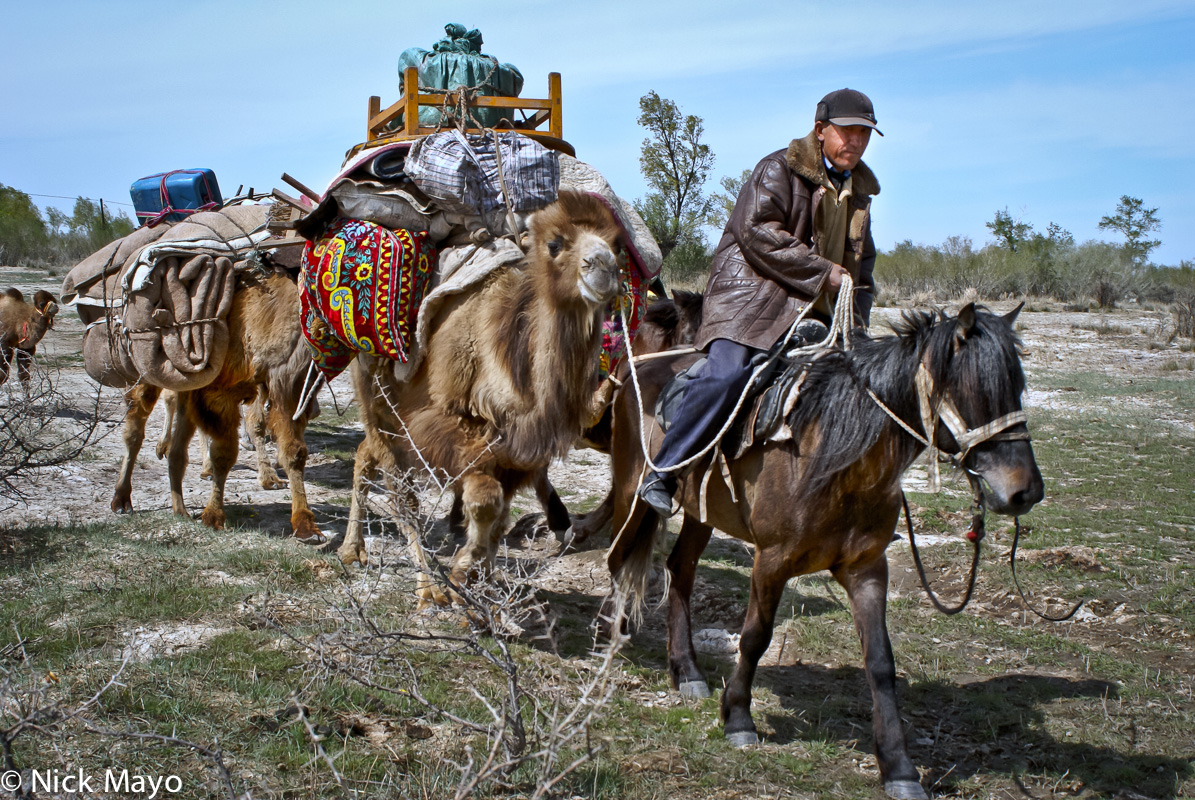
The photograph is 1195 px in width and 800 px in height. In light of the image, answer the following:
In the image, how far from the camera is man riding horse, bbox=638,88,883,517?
4.40 metres

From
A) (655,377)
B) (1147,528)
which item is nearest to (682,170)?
(1147,528)

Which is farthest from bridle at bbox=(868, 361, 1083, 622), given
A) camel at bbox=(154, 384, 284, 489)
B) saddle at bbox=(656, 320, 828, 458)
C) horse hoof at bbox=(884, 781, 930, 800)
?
camel at bbox=(154, 384, 284, 489)

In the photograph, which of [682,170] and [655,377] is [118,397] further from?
[682,170]

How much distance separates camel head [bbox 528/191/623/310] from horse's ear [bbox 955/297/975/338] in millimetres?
1669

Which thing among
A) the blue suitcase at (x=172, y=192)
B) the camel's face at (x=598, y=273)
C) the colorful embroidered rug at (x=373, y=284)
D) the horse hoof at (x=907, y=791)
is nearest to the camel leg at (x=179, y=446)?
the colorful embroidered rug at (x=373, y=284)

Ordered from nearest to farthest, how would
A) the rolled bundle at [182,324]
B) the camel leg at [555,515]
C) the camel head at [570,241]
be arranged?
1. the camel head at [570,241]
2. the rolled bundle at [182,324]
3. the camel leg at [555,515]

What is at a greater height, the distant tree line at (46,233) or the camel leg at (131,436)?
the distant tree line at (46,233)

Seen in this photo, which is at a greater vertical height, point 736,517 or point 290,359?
point 290,359

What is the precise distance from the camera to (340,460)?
10086 mm

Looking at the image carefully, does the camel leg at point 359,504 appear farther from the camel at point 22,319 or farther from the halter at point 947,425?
the camel at point 22,319

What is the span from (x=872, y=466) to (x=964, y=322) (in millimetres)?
733

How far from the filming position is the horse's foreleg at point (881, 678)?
385 centimetres

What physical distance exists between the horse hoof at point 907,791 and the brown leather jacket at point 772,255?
2.02 m

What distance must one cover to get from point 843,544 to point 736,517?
2.14ft
